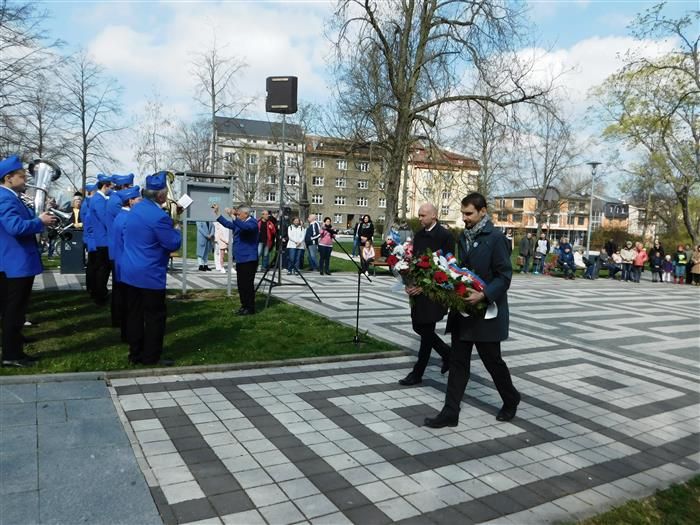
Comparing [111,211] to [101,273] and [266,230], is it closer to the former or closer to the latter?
[101,273]

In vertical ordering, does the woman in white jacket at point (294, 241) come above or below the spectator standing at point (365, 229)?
below

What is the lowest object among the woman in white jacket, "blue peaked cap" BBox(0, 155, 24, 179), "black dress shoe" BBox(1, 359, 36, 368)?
"black dress shoe" BBox(1, 359, 36, 368)

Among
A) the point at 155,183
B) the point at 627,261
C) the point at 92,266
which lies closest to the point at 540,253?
the point at 627,261

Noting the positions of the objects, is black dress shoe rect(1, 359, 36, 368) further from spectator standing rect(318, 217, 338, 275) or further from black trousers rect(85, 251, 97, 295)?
spectator standing rect(318, 217, 338, 275)

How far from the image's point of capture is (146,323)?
592 cm

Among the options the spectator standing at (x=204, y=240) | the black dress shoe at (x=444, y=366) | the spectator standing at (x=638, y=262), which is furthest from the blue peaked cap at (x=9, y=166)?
the spectator standing at (x=638, y=262)

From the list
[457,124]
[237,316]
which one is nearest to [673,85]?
[457,124]

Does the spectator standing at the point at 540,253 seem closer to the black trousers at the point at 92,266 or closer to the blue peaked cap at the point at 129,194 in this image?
the black trousers at the point at 92,266

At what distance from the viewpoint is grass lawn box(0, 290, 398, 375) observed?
6230 mm

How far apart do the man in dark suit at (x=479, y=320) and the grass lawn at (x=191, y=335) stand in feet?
8.40

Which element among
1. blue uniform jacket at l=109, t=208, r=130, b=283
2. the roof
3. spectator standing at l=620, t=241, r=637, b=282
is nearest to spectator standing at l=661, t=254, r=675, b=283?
spectator standing at l=620, t=241, r=637, b=282

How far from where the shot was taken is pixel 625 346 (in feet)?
30.2

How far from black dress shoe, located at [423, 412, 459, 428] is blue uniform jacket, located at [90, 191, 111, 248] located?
631cm

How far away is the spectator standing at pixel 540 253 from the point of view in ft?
83.0
